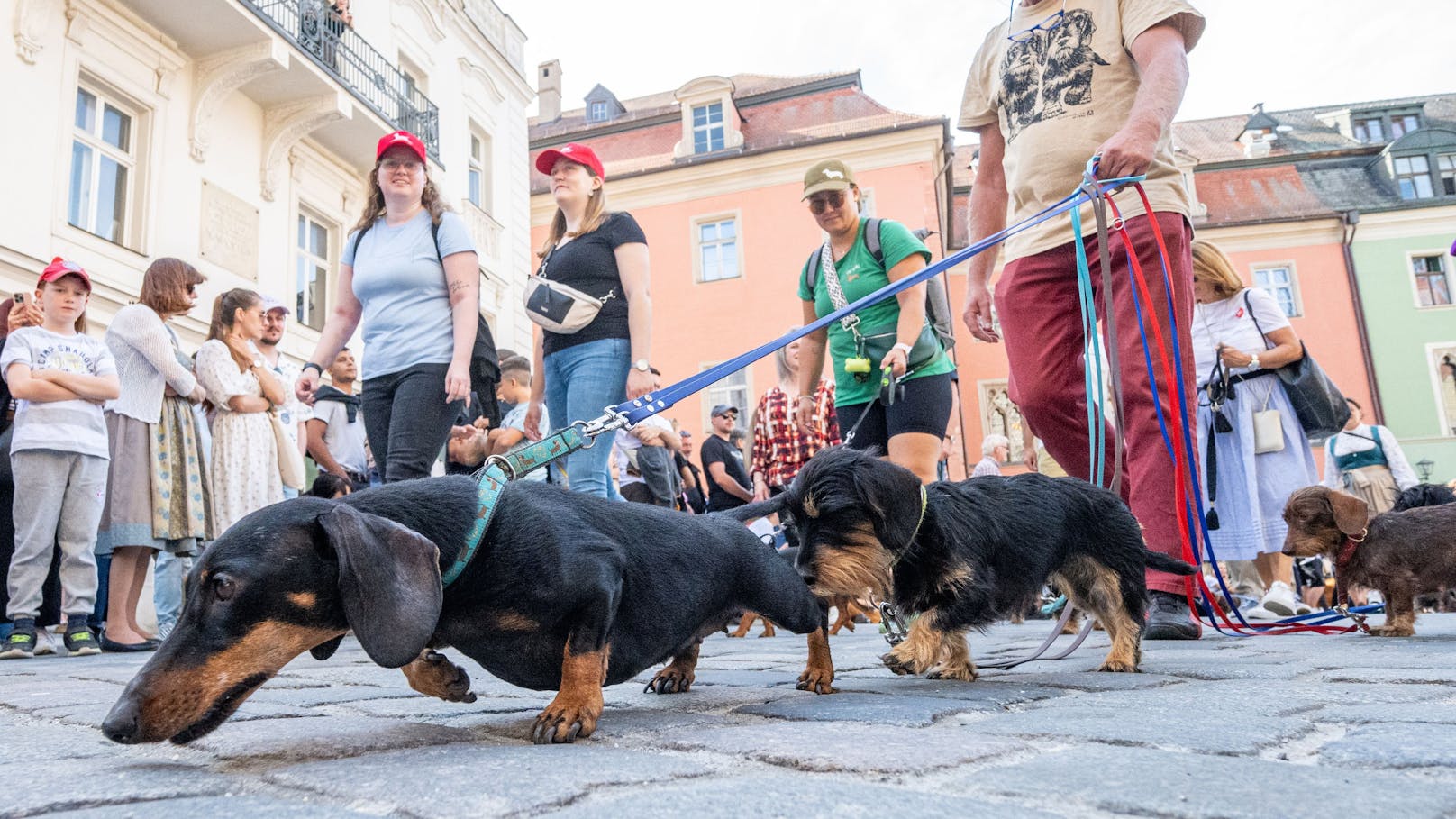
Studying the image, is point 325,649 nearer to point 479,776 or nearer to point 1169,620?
point 479,776

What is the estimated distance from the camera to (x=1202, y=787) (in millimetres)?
1249

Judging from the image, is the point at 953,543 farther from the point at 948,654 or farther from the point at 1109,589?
the point at 1109,589

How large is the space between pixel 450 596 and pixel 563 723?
0.32 meters

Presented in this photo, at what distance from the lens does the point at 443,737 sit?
193cm

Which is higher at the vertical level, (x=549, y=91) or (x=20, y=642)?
(x=549, y=91)

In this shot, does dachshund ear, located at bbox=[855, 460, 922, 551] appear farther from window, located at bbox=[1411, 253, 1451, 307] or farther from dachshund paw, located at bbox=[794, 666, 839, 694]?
window, located at bbox=[1411, 253, 1451, 307]

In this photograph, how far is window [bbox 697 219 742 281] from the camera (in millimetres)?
26578

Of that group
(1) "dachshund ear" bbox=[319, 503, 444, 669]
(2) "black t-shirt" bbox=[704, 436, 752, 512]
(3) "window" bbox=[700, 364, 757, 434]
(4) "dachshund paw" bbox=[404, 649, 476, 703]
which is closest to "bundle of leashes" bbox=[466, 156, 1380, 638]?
(4) "dachshund paw" bbox=[404, 649, 476, 703]

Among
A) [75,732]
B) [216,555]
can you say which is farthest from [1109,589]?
[75,732]

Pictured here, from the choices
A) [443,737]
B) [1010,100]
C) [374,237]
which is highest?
[1010,100]

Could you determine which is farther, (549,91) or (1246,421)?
(549,91)

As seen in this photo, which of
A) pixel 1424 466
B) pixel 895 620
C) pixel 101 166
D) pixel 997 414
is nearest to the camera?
pixel 895 620

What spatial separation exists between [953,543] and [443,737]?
5.16ft

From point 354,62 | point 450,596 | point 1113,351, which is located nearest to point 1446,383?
point 354,62
